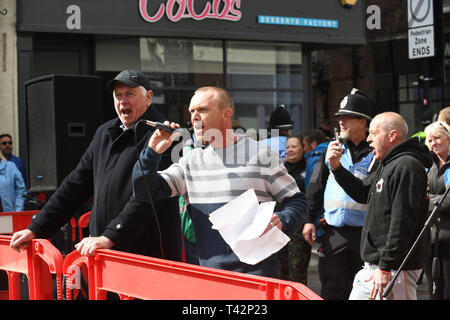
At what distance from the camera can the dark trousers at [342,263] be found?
541 centimetres

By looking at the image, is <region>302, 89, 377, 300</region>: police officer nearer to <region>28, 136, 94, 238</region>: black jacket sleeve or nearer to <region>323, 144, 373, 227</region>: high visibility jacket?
<region>323, 144, 373, 227</region>: high visibility jacket

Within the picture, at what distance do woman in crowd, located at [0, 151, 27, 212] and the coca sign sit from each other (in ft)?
14.5

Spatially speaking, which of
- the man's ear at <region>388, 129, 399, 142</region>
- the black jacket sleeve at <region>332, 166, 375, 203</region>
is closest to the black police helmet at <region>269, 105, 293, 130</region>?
the black jacket sleeve at <region>332, 166, 375, 203</region>

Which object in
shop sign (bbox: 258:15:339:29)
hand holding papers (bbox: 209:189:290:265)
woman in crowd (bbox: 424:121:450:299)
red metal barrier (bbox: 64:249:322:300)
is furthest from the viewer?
shop sign (bbox: 258:15:339:29)

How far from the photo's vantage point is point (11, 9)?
12.3 metres

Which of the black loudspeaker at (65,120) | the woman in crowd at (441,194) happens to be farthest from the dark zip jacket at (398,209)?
the black loudspeaker at (65,120)

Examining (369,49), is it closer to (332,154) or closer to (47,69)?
(47,69)

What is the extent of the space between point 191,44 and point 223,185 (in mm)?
10814

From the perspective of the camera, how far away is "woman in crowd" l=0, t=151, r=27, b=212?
999 cm

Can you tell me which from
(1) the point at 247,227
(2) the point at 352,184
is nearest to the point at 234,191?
(1) the point at 247,227

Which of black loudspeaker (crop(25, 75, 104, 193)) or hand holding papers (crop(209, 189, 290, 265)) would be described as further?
black loudspeaker (crop(25, 75, 104, 193))

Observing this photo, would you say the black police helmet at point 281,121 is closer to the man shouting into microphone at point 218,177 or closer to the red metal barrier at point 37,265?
the red metal barrier at point 37,265

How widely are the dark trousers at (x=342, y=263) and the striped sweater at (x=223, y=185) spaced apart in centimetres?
174

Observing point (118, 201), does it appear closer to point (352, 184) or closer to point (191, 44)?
point (352, 184)
